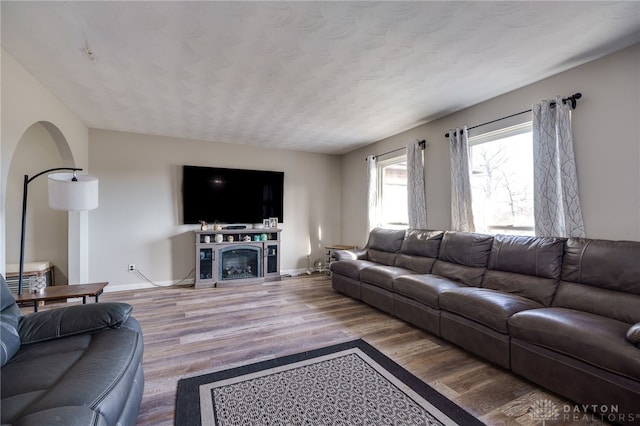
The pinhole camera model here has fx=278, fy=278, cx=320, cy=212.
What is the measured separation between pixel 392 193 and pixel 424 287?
2526 mm

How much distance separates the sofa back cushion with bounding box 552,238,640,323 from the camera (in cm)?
192

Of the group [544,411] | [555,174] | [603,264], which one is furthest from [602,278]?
[544,411]

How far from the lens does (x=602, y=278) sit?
209 centimetres

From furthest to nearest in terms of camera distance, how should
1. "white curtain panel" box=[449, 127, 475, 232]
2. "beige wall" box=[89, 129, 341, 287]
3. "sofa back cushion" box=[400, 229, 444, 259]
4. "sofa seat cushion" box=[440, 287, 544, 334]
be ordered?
"beige wall" box=[89, 129, 341, 287] < "sofa back cushion" box=[400, 229, 444, 259] < "white curtain panel" box=[449, 127, 475, 232] < "sofa seat cushion" box=[440, 287, 544, 334]

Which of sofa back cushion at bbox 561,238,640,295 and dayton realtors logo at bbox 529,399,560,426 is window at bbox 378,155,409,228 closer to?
sofa back cushion at bbox 561,238,640,295

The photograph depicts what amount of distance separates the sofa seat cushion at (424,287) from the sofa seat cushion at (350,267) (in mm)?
705

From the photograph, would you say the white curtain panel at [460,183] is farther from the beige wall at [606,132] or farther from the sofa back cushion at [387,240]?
the sofa back cushion at [387,240]

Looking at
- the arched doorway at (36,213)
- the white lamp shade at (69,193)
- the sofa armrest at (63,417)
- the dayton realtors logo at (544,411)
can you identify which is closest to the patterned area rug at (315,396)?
the dayton realtors logo at (544,411)

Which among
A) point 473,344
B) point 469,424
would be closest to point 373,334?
point 473,344

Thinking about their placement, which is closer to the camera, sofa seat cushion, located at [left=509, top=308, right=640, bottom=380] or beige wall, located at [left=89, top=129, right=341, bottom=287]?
sofa seat cushion, located at [left=509, top=308, right=640, bottom=380]

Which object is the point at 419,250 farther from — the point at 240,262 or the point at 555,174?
the point at 240,262

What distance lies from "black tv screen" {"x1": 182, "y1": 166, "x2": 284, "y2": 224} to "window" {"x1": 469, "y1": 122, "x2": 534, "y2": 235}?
3419 mm

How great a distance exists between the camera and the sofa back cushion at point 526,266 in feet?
7.82

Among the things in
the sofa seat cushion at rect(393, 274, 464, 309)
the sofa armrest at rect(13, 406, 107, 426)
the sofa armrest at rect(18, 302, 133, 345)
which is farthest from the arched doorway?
the sofa seat cushion at rect(393, 274, 464, 309)
